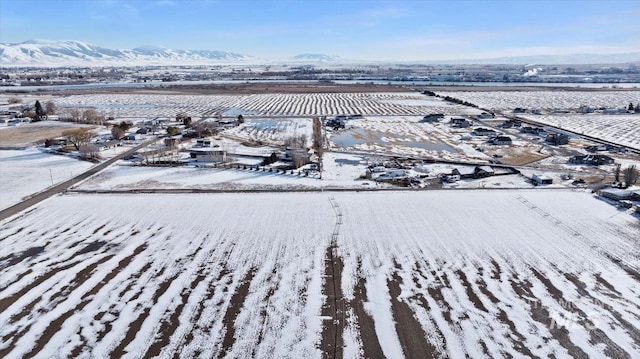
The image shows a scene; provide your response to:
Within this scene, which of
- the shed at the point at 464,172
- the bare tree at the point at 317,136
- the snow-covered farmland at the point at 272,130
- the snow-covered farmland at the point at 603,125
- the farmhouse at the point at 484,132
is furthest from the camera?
the farmhouse at the point at 484,132

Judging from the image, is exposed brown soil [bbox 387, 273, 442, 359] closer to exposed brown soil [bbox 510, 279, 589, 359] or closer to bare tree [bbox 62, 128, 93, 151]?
exposed brown soil [bbox 510, 279, 589, 359]

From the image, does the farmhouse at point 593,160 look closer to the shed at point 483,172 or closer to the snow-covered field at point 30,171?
the shed at point 483,172

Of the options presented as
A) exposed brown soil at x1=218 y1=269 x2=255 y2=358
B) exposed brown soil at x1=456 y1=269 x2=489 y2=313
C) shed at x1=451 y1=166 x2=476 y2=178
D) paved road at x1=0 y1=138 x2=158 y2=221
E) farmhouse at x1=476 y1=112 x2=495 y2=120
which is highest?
farmhouse at x1=476 y1=112 x2=495 y2=120

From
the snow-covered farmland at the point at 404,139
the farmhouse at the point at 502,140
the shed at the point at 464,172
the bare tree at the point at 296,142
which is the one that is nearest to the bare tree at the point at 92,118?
the bare tree at the point at 296,142

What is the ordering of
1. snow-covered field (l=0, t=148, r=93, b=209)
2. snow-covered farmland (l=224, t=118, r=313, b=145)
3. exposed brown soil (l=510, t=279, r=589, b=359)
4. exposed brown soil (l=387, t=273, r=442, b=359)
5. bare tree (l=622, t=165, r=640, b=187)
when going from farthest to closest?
snow-covered farmland (l=224, t=118, r=313, b=145) → snow-covered field (l=0, t=148, r=93, b=209) → bare tree (l=622, t=165, r=640, b=187) → exposed brown soil (l=510, t=279, r=589, b=359) → exposed brown soil (l=387, t=273, r=442, b=359)

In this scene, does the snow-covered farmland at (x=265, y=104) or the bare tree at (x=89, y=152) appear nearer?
the bare tree at (x=89, y=152)

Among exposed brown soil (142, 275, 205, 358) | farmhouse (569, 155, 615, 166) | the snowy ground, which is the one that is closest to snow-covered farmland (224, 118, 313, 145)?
the snowy ground

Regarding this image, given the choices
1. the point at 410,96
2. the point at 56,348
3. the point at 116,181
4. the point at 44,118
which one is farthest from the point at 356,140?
the point at 410,96

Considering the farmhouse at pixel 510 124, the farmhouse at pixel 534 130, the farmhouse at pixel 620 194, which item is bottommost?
the farmhouse at pixel 620 194
